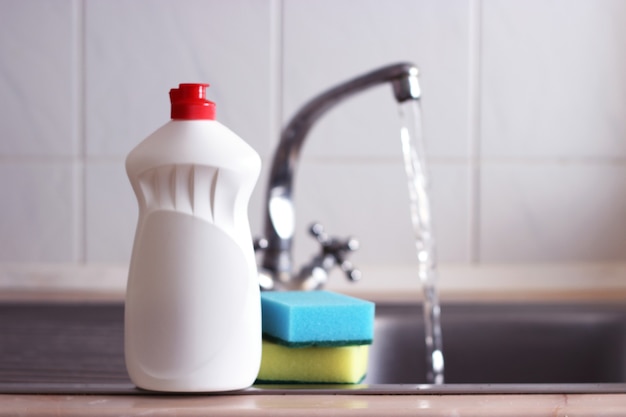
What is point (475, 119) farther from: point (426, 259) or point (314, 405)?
point (314, 405)

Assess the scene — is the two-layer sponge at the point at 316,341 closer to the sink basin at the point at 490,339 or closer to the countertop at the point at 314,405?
the countertop at the point at 314,405

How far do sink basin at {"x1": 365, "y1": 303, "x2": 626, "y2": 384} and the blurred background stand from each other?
0.24 metres

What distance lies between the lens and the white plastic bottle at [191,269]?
0.57m

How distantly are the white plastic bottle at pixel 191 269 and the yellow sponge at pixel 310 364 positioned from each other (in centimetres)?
5

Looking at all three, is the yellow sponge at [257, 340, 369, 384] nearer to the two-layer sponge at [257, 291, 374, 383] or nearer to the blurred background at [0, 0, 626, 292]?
the two-layer sponge at [257, 291, 374, 383]

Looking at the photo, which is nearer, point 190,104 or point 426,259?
point 190,104

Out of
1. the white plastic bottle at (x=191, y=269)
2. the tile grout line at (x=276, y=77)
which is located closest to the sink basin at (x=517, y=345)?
the tile grout line at (x=276, y=77)

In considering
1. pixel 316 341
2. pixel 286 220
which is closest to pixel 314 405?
pixel 316 341

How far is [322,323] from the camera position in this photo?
625 mm

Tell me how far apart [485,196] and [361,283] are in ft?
0.77

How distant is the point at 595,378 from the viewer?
1.05 m

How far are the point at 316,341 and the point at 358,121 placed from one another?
2.44 feet

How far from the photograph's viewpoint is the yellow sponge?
2.08ft

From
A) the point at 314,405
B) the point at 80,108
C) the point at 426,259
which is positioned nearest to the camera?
the point at 314,405
